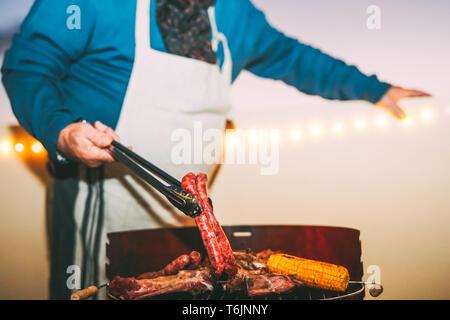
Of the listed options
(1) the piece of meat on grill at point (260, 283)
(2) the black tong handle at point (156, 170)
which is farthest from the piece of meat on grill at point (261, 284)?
(2) the black tong handle at point (156, 170)

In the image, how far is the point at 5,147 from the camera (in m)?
1.63

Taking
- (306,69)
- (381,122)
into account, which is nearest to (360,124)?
(381,122)

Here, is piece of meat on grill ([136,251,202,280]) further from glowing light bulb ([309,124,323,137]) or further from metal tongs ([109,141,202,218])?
glowing light bulb ([309,124,323,137])

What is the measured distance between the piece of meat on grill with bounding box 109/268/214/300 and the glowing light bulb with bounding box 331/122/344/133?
→ 0.91 metres

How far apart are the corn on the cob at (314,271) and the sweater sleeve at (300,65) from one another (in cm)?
86

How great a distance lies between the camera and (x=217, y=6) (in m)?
1.62

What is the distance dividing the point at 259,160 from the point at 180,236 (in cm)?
51

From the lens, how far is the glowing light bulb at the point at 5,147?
1633mm

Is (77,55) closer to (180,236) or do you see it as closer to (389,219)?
(180,236)

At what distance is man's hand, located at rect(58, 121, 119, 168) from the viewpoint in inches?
46.4

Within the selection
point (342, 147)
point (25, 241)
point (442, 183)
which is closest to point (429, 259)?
point (442, 183)

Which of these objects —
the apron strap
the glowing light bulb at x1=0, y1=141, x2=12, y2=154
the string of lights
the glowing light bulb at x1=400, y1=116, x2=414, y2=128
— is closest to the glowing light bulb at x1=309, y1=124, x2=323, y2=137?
the string of lights

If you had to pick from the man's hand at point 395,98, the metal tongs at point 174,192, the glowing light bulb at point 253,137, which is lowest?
the metal tongs at point 174,192

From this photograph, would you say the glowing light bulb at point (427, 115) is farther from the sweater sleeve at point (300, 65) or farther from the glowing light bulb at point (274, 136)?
the glowing light bulb at point (274, 136)
